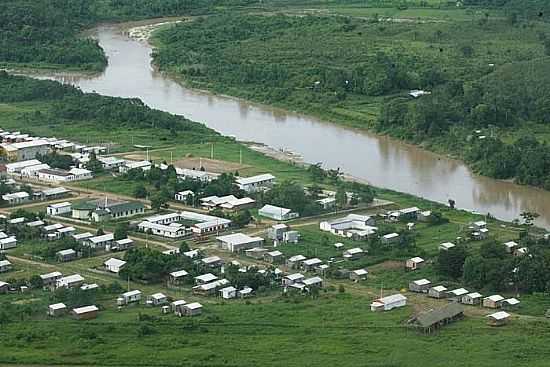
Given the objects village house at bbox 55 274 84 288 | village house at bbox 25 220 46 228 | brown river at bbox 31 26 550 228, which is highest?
village house at bbox 25 220 46 228

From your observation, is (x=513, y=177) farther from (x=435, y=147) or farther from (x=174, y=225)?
(x=174, y=225)

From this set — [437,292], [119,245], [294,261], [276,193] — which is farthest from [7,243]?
[437,292]

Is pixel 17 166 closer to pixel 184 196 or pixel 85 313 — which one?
pixel 184 196

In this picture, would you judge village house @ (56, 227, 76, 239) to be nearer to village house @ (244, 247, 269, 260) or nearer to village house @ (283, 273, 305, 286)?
village house @ (244, 247, 269, 260)

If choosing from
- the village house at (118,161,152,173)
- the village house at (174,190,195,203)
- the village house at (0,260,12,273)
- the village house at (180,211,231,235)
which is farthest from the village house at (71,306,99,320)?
the village house at (118,161,152,173)

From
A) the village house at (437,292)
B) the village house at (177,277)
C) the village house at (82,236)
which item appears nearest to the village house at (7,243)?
the village house at (82,236)

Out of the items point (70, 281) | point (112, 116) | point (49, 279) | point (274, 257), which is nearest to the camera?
point (70, 281)
